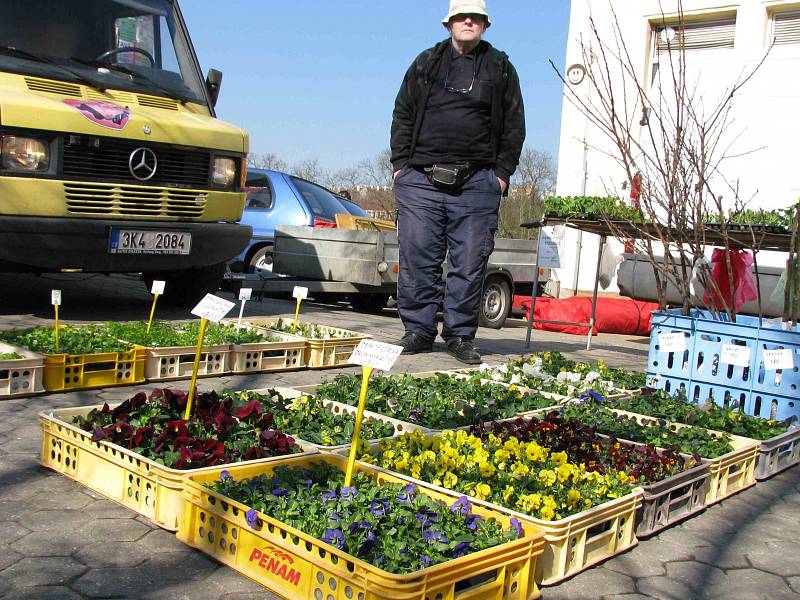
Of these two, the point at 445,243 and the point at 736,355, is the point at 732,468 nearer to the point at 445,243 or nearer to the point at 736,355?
the point at 736,355

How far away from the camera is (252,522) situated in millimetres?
2766

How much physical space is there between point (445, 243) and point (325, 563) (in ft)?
15.7

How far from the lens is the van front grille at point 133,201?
720 cm

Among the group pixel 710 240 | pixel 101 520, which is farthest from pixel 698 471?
pixel 710 240

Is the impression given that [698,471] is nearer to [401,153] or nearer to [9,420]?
[9,420]

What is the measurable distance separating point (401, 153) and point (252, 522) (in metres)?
4.63

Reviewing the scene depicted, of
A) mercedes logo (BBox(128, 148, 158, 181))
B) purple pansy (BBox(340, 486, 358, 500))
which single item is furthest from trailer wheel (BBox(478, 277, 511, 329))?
purple pansy (BBox(340, 486, 358, 500))

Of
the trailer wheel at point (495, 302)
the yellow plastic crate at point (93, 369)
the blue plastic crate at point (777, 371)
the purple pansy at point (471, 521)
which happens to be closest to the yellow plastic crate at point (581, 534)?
the purple pansy at point (471, 521)

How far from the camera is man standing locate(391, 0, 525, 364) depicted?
686 cm

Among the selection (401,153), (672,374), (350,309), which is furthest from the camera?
(350,309)

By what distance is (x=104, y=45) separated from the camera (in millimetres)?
8070

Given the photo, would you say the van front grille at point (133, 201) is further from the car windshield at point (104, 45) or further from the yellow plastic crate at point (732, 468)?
the yellow plastic crate at point (732, 468)

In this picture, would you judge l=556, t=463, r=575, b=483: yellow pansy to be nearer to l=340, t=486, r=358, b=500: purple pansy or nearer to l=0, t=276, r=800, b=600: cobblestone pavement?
l=0, t=276, r=800, b=600: cobblestone pavement

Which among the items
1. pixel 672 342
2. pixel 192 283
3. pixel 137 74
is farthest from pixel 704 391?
pixel 137 74
